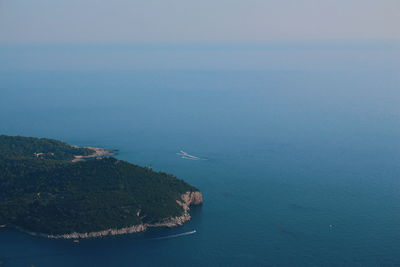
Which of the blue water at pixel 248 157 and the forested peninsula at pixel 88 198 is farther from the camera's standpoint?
the forested peninsula at pixel 88 198

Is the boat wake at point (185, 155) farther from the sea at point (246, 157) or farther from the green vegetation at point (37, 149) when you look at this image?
the green vegetation at point (37, 149)

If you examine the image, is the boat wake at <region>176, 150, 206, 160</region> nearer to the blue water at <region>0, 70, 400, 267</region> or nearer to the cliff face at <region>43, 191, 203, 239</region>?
the blue water at <region>0, 70, 400, 267</region>

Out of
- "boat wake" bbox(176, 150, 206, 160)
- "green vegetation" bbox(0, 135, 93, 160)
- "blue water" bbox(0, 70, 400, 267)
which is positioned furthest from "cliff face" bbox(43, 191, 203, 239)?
"green vegetation" bbox(0, 135, 93, 160)

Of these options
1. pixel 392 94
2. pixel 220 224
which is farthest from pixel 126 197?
pixel 392 94

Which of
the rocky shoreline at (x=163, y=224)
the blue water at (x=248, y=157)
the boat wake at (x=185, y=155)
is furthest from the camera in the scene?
the boat wake at (x=185, y=155)

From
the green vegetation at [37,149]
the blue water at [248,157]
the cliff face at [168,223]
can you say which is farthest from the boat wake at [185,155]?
the cliff face at [168,223]
